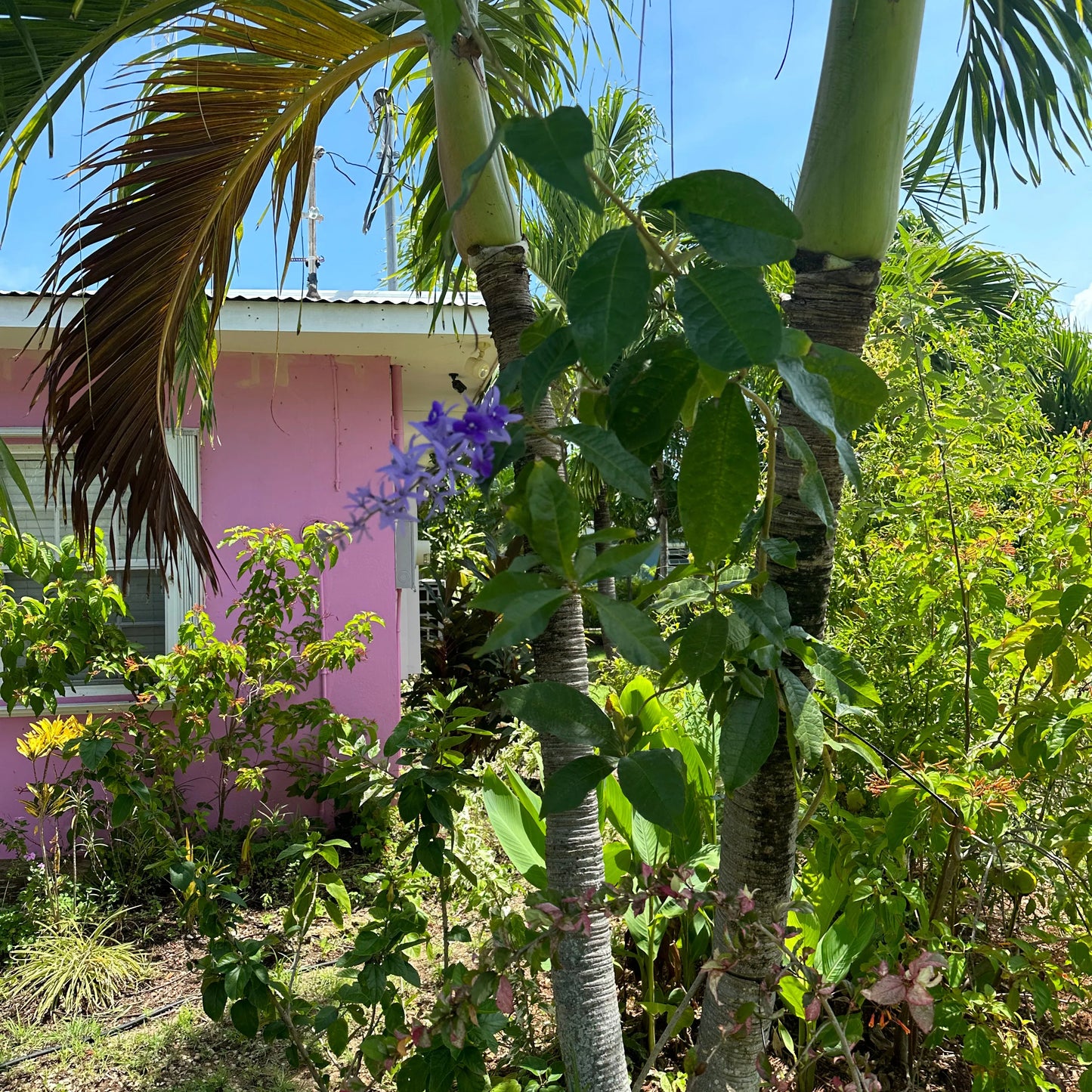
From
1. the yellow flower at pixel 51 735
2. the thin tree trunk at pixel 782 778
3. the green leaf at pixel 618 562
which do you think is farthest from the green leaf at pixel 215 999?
the yellow flower at pixel 51 735

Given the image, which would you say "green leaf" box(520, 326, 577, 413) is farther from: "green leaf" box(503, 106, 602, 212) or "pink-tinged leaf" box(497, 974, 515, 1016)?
"pink-tinged leaf" box(497, 974, 515, 1016)

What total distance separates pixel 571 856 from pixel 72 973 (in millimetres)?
2947

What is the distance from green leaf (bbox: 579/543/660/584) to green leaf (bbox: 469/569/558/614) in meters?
0.04

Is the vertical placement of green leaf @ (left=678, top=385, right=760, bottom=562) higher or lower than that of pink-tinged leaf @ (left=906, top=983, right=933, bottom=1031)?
higher

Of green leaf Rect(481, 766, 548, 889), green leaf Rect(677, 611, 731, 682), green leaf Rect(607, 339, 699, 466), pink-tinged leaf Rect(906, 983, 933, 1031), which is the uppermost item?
green leaf Rect(607, 339, 699, 466)

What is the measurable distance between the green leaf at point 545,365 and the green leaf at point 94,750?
2940mm

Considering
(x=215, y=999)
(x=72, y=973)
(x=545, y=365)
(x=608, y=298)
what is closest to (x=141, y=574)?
(x=72, y=973)

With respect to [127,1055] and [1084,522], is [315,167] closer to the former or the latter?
[1084,522]

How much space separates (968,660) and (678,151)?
53.1 inches

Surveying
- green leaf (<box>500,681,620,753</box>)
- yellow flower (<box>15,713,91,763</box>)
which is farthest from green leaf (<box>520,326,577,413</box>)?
yellow flower (<box>15,713,91,763</box>)

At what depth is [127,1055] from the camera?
313cm

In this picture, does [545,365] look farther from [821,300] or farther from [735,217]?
[821,300]

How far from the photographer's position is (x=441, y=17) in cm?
72

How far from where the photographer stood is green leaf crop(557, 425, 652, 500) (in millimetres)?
744
